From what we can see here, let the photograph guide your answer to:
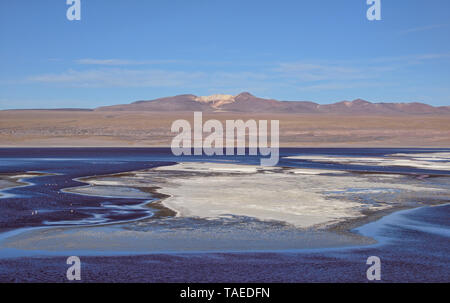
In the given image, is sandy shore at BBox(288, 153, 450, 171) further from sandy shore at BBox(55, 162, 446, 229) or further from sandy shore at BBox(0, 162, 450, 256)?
sandy shore at BBox(0, 162, 450, 256)

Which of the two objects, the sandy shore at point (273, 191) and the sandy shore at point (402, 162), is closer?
the sandy shore at point (273, 191)

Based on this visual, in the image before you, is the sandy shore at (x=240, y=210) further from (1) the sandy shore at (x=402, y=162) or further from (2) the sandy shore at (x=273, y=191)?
(1) the sandy shore at (x=402, y=162)

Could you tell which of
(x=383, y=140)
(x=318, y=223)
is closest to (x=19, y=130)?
(x=383, y=140)

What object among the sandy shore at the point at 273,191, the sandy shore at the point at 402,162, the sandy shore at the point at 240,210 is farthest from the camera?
the sandy shore at the point at 402,162

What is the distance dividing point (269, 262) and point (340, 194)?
855 cm

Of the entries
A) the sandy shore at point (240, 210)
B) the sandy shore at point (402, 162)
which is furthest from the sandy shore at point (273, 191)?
the sandy shore at point (402, 162)

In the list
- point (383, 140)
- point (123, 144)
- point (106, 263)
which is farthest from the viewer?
point (383, 140)

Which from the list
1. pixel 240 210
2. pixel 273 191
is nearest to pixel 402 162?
pixel 273 191

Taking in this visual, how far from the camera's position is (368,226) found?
11.7 metres

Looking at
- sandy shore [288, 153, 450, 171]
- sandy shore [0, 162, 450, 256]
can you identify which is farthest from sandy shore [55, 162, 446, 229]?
sandy shore [288, 153, 450, 171]

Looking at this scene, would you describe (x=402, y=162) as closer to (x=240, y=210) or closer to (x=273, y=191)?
(x=273, y=191)

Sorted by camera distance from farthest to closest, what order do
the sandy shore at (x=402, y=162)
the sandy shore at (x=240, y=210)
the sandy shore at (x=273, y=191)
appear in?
1. the sandy shore at (x=402, y=162)
2. the sandy shore at (x=273, y=191)
3. the sandy shore at (x=240, y=210)

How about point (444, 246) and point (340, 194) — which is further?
point (340, 194)
